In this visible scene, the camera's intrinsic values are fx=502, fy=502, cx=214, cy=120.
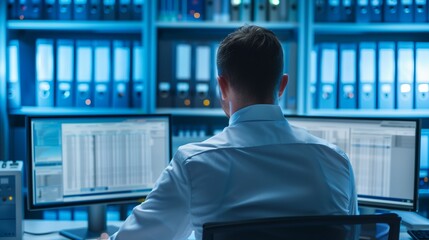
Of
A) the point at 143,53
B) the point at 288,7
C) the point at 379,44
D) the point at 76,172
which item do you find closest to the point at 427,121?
the point at 379,44

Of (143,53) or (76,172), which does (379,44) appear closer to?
(143,53)

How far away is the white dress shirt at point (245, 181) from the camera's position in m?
1.06

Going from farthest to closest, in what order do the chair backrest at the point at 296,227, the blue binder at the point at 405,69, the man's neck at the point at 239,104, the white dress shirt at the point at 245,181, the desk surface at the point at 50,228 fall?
1. the blue binder at the point at 405,69
2. the desk surface at the point at 50,228
3. the man's neck at the point at 239,104
4. the white dress shirt at the point at 245,181
5. the chair backrest at the point at 296,227

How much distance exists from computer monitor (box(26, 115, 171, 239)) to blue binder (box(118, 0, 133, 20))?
2.41 ft

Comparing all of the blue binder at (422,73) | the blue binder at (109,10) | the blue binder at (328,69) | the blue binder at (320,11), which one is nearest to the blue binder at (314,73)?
the blue binder at (328,69)

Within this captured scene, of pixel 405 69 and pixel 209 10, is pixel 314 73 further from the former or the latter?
pixel 209 10

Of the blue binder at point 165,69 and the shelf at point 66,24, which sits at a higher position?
the shelf at point 66,24

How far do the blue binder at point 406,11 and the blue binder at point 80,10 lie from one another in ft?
4.98

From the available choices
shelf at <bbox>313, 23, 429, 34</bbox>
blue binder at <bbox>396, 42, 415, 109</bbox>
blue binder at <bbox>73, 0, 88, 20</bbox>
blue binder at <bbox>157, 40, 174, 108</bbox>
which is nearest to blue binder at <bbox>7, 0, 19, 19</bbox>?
blue binder at <bbox>73, 0, 88, 20</bbox>

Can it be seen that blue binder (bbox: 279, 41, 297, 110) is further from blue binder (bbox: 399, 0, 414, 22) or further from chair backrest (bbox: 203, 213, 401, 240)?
chair backrest (bbox: 203, 213, 401, 240)

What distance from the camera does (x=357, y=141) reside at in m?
1.87

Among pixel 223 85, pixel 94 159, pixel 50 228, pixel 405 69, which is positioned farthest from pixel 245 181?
pixel 405 69

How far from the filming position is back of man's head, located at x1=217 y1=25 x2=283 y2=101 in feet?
3.78

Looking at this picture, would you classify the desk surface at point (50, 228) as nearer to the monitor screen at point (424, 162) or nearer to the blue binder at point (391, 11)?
the monitor screen at point (424, 162)
